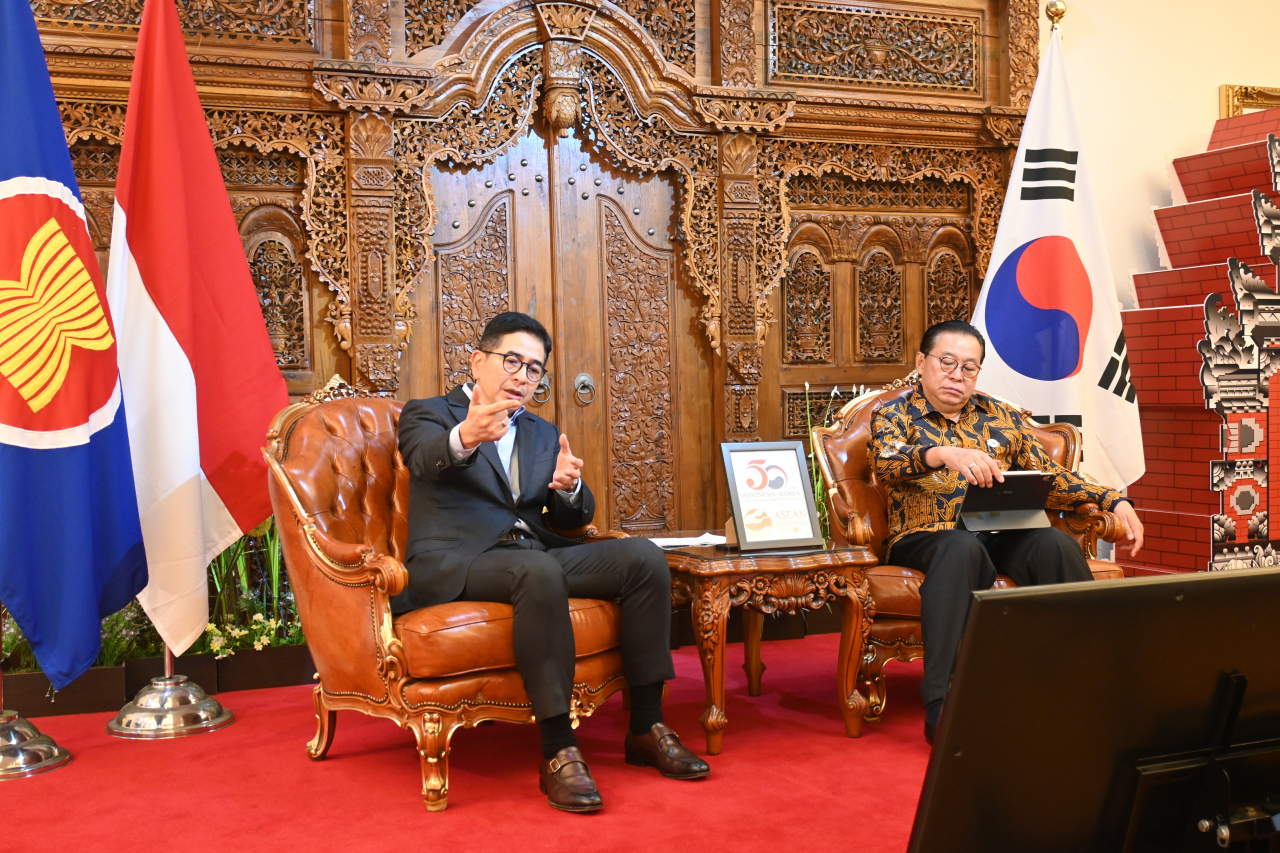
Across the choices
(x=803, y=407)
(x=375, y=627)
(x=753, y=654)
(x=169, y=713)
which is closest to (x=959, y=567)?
(x=753, y=654)

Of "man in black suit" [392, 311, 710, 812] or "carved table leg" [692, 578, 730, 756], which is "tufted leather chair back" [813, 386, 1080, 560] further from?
"man in black suit" [392, 311, 710, 812]

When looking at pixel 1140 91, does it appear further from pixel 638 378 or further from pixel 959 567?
pixel 959 567

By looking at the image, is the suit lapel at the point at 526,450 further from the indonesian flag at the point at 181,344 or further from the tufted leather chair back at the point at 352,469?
the indonesian flag at the point at 181,344

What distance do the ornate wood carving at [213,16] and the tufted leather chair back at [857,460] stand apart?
8.06 feet

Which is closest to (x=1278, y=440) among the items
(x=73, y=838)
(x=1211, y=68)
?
(x=1211, y=68)

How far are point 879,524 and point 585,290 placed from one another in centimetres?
171

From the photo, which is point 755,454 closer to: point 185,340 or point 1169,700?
point 185,340

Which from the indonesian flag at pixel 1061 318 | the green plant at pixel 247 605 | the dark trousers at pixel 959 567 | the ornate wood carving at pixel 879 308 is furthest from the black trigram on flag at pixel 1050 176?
the green plant at pixel 247 605

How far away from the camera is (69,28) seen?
3.71 m

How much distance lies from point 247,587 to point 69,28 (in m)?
2.04

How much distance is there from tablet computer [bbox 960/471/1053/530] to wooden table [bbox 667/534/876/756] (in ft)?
1.03

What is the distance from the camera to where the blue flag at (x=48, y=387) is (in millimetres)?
2771

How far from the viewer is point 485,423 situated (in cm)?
248

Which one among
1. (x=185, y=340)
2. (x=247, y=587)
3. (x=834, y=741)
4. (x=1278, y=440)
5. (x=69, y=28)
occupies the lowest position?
(x=834, y=741)
